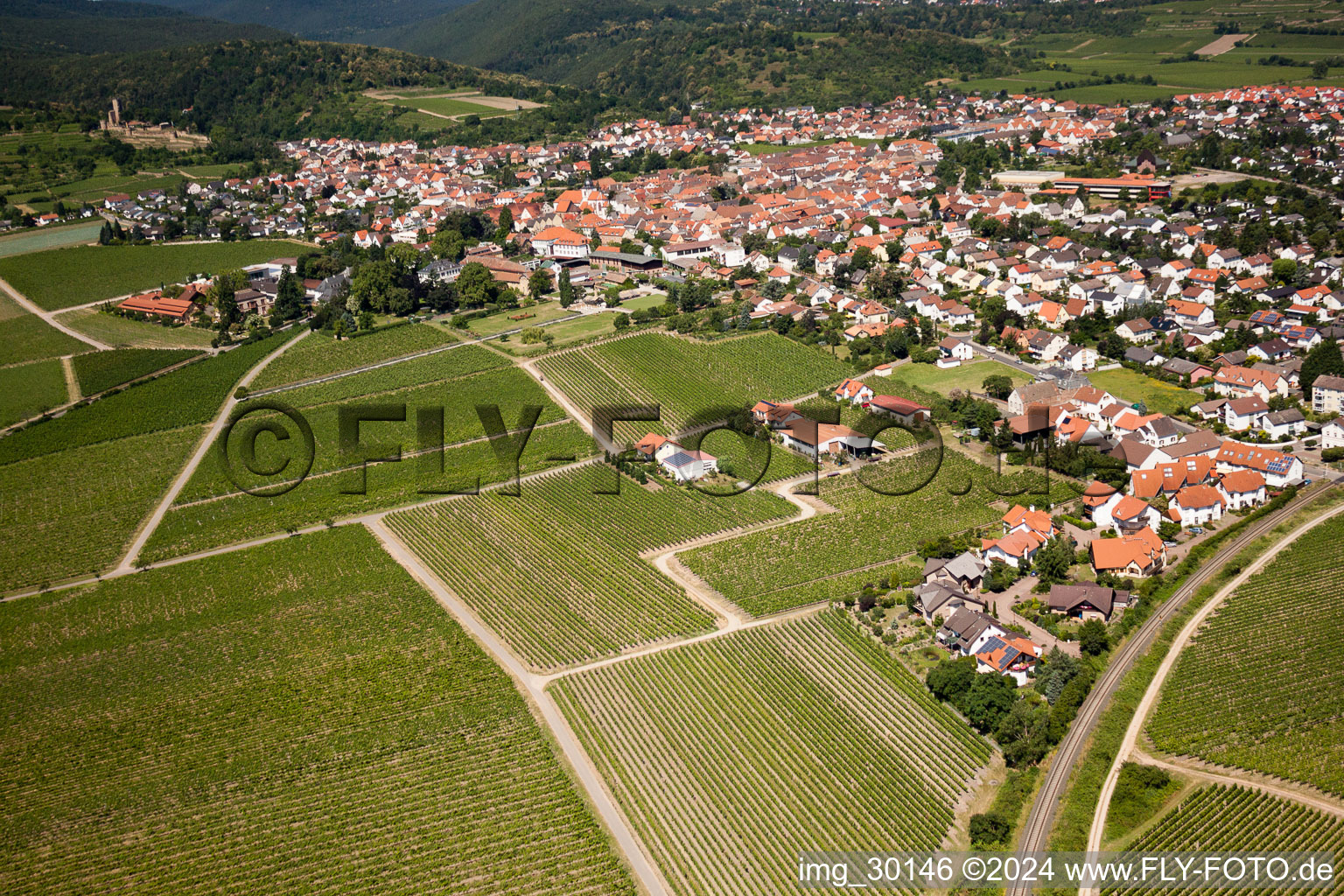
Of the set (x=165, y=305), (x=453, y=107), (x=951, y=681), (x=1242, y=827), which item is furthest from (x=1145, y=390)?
(x=453, y=107)

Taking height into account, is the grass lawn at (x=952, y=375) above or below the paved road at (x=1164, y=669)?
above

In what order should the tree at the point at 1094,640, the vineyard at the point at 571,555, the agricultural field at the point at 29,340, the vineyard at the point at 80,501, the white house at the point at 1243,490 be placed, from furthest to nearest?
the agricultural field at the point at 29,340, the vineyard at the point at 80,501, the white house at the point at 1243,490, the vineyard at the point at 571,555, the tree at the point at 1094,640

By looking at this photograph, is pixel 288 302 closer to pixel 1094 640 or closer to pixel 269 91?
pixel 1094 640

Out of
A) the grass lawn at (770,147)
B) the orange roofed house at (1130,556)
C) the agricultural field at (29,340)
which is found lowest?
the agricultural field at (29,340)

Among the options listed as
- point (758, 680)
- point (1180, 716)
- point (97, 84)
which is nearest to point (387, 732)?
point (758, 680)

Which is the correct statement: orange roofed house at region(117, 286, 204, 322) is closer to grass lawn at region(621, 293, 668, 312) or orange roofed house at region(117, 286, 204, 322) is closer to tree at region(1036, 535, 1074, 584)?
grass lawn at region(621, 293, 668, 312)

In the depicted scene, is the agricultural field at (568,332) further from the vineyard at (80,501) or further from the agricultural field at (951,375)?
the vineyard at (80,501)

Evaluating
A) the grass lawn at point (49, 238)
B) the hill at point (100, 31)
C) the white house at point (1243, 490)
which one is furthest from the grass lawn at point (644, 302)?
the hill at point (100, 31)
